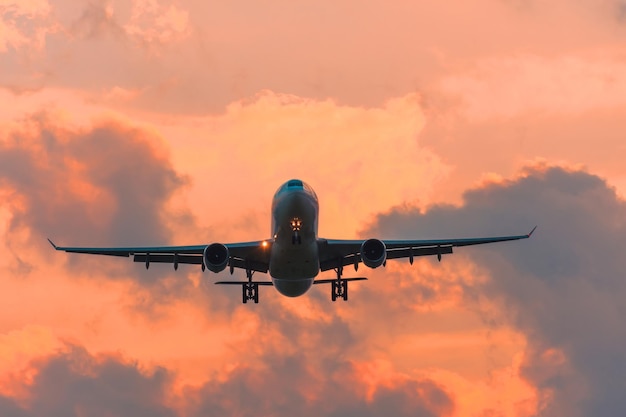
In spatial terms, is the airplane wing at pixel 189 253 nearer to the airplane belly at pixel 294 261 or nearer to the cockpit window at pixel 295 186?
the airplane belly at pixel 294 261

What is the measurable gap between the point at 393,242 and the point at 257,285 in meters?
9.88

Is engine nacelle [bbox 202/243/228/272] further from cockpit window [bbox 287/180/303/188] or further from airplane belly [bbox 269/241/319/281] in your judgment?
cockpit window [bbox 287/180/303/188]

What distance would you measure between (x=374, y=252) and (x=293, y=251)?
18.9ft

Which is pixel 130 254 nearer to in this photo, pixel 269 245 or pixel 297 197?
pixel 269 245

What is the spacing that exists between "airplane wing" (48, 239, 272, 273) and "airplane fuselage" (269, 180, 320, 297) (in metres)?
4.02

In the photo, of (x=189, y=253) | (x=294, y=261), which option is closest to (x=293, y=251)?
(x=294, y=261)

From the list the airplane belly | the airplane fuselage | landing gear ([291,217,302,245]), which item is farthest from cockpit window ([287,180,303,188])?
the airplane belly

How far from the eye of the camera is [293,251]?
6369cm

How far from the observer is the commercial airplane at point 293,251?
2480 inches

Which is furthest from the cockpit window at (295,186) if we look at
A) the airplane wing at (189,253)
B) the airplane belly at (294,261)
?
the airplane wing at (189,253)

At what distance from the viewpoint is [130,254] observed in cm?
7356

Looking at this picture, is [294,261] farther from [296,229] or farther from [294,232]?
[296,229]

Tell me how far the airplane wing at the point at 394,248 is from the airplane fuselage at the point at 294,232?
12.6 feet

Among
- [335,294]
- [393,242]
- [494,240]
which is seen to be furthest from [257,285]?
[494,240]
